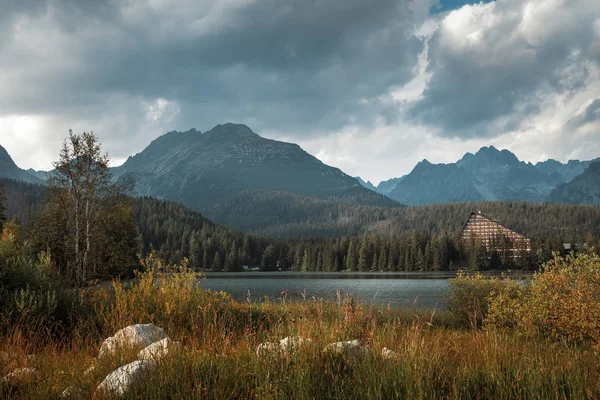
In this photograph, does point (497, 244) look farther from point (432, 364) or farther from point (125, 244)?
point (432, 364)

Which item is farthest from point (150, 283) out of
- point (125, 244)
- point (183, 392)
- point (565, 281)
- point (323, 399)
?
point (125, 244)

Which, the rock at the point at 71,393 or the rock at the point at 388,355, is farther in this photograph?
the rock at the point at 388,355

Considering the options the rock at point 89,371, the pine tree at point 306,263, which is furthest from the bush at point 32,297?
the pine tree at point 306,263

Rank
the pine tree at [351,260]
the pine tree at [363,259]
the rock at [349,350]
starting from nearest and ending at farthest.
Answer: the rock at [349,350] < the pine tree at [363,259] < the pine tree at [351,260]

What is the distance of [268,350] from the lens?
548 centimetres

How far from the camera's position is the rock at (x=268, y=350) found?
536 centimetres

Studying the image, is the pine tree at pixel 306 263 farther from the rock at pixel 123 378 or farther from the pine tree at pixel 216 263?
the rock at pixel 123 378

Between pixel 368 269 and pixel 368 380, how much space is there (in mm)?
151112

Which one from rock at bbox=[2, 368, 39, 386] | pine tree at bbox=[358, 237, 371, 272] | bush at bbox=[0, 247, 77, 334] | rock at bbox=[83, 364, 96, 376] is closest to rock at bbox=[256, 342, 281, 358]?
rock at bbox=[83, 364, 96, 376]

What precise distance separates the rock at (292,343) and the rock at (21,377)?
11.8ft

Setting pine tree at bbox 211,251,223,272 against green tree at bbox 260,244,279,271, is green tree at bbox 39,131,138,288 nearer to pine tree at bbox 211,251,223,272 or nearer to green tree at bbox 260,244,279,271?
pine tree at bbox 211,251,223,272

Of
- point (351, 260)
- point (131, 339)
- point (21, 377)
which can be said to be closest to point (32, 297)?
point (131, 339)

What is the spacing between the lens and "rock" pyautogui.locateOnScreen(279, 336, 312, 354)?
17.6 feet

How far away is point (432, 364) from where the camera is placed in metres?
5.23
